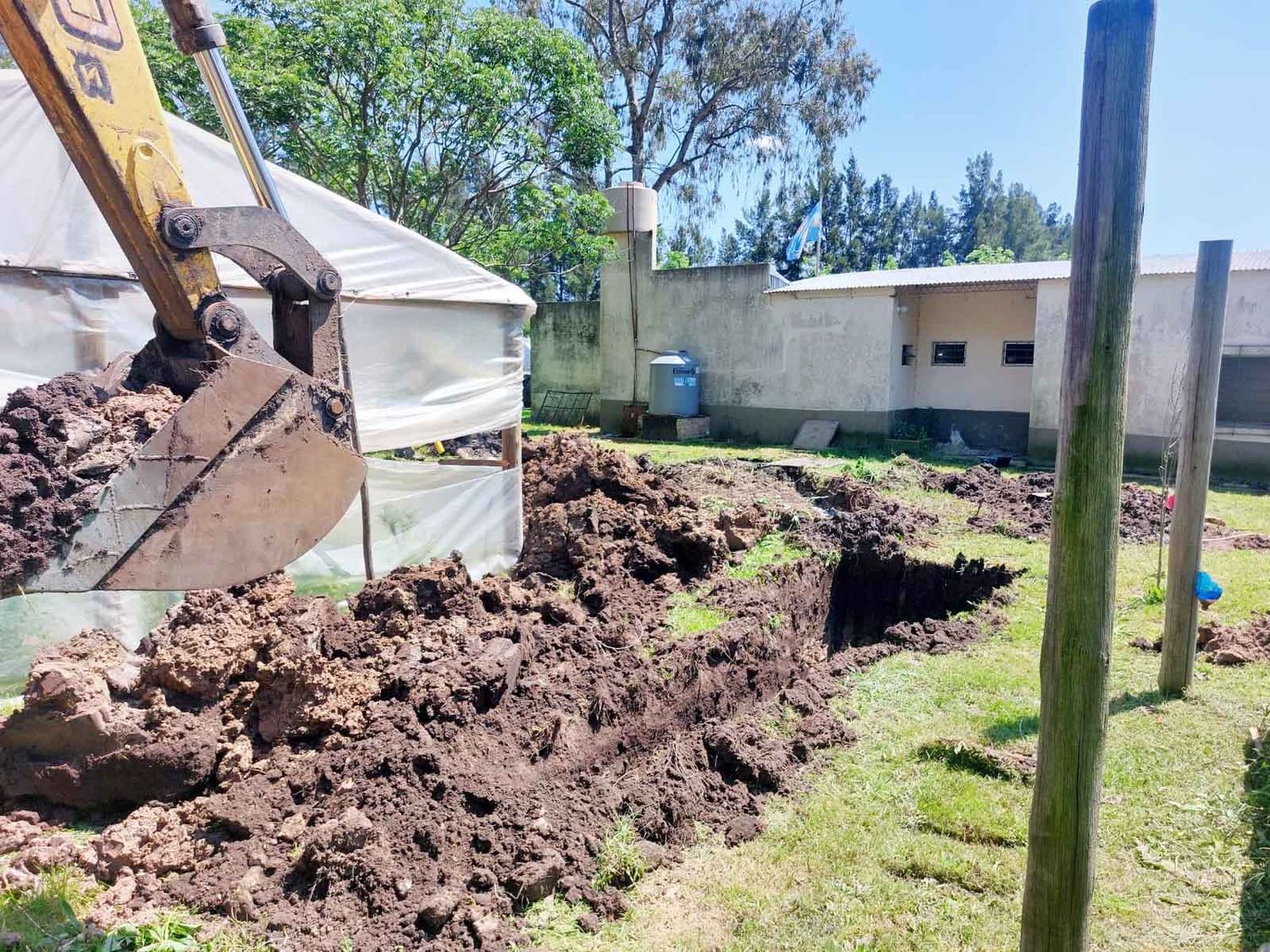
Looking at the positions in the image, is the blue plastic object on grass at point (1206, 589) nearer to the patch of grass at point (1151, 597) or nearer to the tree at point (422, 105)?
the patch of grass at point (1151, 597)

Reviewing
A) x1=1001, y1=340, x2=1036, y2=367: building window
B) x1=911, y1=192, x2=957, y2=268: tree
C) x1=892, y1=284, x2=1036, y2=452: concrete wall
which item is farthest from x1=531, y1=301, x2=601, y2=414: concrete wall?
x1=911, y1=192, x2=957, y2=268: tree

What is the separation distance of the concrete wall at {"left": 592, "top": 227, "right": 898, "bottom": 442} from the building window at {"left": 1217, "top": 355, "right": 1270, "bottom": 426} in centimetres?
572

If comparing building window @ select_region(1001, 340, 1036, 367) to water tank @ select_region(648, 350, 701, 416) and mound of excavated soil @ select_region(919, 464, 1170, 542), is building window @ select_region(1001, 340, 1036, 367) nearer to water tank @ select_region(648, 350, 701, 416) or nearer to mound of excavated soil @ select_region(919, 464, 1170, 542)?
mound of excavated soil @ select_region(919, 464, 1170, 542)

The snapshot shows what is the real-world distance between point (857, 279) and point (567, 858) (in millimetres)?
17262

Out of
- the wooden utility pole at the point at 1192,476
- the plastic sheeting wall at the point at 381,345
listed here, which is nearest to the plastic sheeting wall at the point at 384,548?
the plastic sheeting wall at the point at 381,345

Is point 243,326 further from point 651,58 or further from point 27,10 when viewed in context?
point 651,58

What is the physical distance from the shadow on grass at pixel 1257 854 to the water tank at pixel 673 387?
579 inches

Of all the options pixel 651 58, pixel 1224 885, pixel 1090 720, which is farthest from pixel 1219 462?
pixel 651 58

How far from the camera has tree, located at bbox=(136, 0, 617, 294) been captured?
11.6m

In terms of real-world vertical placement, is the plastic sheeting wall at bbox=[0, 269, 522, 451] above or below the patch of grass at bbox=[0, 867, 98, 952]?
above

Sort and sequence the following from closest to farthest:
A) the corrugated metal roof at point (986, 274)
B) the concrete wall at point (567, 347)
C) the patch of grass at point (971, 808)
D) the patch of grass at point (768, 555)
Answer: the patch of grass at point (971, 808) → the patch of grass at point (768, 555) → the corrugated metal roof at point (986, 274) → the concrete wall at point (567, 347)

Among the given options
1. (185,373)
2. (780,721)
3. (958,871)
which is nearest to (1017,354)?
(780,721)

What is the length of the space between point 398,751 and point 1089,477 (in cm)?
305

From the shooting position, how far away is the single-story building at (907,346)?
13.6 metres
